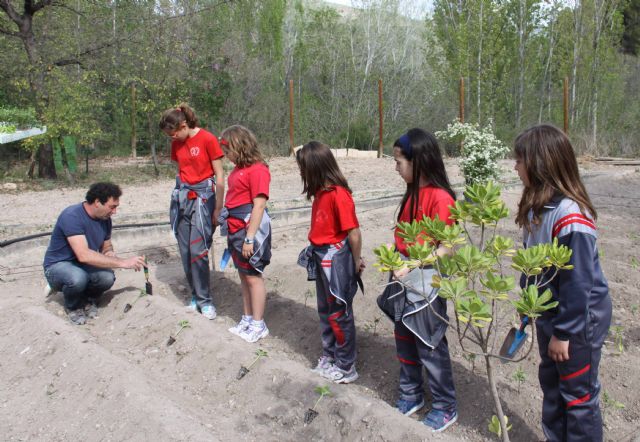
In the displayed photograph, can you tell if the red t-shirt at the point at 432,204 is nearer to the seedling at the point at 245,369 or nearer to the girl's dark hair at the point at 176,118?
the seedling at the point at 245,369

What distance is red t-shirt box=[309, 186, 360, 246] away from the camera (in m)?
3.67

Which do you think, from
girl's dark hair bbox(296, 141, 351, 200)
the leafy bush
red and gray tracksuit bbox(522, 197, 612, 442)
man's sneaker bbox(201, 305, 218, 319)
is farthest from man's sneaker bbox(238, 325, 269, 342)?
the leafy bush

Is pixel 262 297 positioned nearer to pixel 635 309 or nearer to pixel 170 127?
pixel 170 127

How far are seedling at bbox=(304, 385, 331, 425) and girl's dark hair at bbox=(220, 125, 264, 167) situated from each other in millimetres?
1740

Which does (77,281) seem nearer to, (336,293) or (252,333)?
(252,333)

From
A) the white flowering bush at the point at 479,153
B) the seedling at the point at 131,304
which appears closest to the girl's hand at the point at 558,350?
the seedling at the point at 131,304

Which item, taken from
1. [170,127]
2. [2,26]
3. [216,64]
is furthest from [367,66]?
[170,127]

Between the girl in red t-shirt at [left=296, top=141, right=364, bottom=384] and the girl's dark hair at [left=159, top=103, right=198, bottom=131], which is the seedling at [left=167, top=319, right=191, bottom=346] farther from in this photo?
the girl's dark hair at [left=159, top=103, right=198, bottom=131]

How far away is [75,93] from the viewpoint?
12469 mm

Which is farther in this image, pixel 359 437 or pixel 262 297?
pixel 262 297

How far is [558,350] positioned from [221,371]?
91.7 inches

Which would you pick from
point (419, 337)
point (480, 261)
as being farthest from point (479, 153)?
point (480, 261)

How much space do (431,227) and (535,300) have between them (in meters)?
0.46

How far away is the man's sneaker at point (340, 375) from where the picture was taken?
12.7 ft
